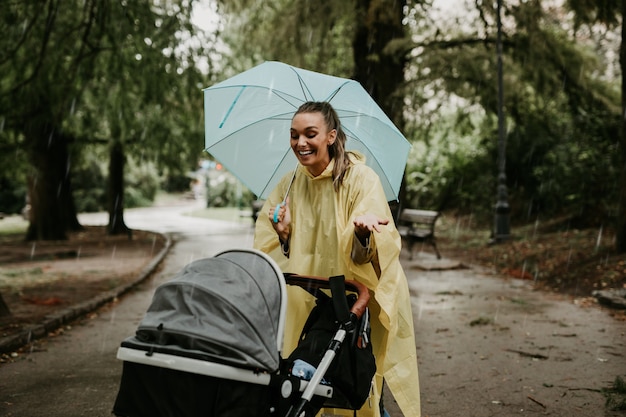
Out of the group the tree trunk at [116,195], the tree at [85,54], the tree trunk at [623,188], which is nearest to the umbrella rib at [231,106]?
the tree at [85,54]

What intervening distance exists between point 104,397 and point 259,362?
128 inches

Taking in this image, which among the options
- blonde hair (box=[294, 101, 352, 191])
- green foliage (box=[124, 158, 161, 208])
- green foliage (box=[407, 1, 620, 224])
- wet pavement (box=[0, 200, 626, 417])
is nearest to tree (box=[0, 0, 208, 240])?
wet pavement (box=[0, 200, 626, 417])

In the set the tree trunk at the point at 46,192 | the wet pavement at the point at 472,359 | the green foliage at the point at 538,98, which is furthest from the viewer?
the tree trunk at the point at 46,192

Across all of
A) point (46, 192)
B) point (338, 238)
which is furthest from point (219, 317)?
point (46, 192)

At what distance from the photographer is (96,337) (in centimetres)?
762

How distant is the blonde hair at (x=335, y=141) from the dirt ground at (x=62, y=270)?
5.33 m

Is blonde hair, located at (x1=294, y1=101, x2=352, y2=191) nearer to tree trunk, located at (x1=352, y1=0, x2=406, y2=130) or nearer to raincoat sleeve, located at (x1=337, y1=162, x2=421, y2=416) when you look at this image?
raincoat sleeve, located at (x1=337, y1=162, x2=421, y2=416)

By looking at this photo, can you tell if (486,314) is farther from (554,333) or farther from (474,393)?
(474,393)

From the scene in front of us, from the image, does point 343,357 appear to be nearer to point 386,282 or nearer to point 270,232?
point 386,282

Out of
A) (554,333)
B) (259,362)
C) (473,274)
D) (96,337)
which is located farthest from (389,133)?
(473,274)

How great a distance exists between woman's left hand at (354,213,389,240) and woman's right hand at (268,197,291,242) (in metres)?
0.53

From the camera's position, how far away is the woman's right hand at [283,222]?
3.49 m

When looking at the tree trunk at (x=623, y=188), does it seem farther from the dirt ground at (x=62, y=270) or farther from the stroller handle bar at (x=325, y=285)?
the stroller handle bar at (x=325, y=285)

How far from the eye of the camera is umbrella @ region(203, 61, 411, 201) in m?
3.82
